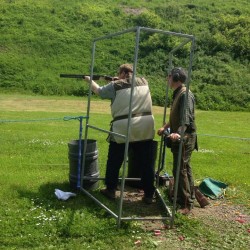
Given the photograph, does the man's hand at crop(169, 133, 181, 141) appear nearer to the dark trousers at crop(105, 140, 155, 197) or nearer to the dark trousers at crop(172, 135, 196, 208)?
the dark trousers at crop(172, 135, 196, 208)

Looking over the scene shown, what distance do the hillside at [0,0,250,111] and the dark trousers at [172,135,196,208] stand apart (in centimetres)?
2344

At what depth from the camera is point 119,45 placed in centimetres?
3956

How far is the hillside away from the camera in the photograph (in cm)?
3231

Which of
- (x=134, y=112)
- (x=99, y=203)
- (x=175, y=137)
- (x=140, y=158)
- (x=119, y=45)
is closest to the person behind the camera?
(x=175, y=137)

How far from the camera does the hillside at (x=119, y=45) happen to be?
3231 centimetres

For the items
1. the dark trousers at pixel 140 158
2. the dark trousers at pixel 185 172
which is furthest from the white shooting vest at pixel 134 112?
the dark trousers at pixel 185 172

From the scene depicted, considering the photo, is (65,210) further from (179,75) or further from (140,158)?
(179,75)

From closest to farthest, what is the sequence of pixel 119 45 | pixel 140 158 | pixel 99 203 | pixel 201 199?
pixel 99 203 → pixel 140 158 → pixel 201 199 → pixel 119 45

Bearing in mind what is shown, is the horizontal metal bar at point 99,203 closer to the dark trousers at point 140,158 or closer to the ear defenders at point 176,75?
the dark trousers at point 140,158

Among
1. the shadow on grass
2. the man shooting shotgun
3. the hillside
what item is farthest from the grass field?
the hillside

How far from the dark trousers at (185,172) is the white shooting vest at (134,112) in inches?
18.9

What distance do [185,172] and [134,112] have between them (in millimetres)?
1097

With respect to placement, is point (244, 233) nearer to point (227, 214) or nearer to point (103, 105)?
point (227, 214)

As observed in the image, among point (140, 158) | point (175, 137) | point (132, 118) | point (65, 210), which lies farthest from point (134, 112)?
point (65, 210)
